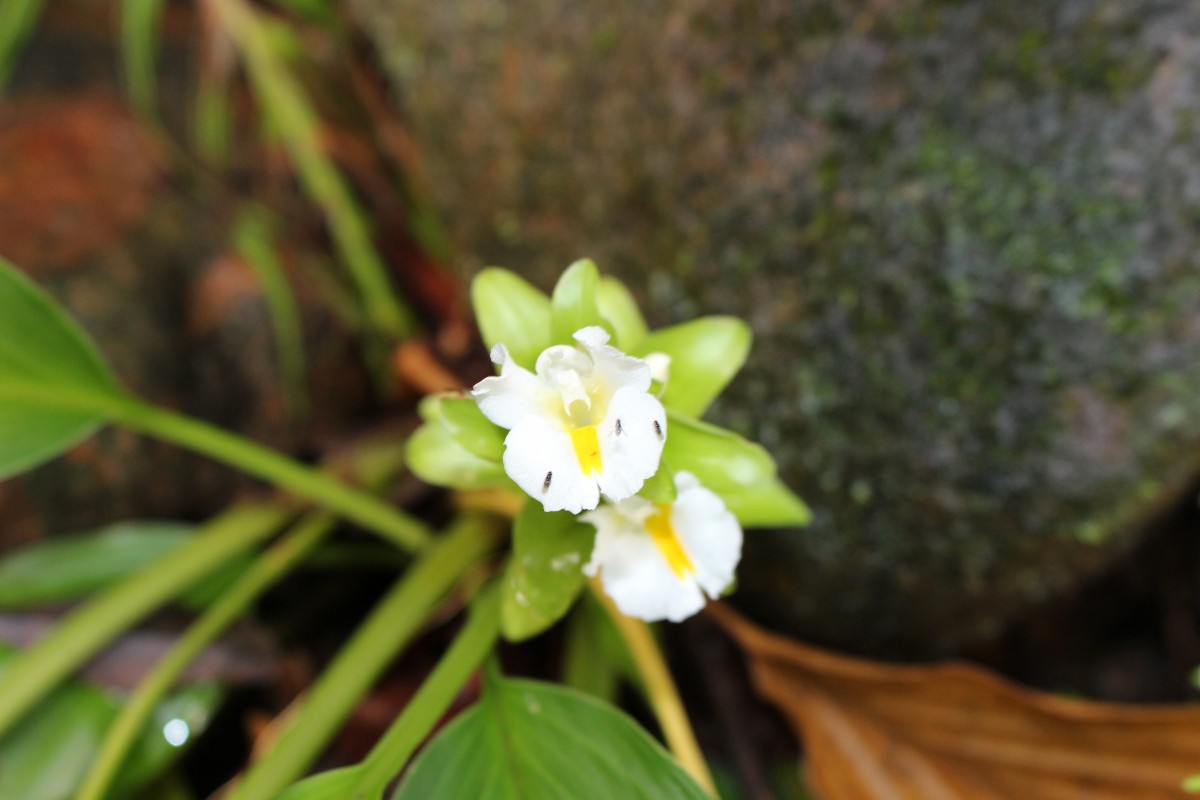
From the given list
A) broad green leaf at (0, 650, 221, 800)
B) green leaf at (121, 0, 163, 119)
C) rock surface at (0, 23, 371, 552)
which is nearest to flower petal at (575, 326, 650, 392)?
broad green leaf at (0, 650, 221, 800)

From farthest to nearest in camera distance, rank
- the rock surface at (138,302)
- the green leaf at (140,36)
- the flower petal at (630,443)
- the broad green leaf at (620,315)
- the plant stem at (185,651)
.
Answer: the green leaf at (140,36) → the rock surface at (138,302) → the plant stem at (185,651) → the broad green leaf at (620,315) → the flower petal at (630,443)

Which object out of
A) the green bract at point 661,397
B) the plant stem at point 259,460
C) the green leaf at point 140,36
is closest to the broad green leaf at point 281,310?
the green leaf at point 140,36

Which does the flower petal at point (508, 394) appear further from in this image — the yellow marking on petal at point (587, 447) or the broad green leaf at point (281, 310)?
the broad green leaf at point (281, 310)

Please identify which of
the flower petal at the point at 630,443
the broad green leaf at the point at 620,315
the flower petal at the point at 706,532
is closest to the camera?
the flower petal at the point at 630,443

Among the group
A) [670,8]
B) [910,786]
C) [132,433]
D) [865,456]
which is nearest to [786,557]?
[865,456]

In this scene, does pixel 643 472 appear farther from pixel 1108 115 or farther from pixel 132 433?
pixel 132 433

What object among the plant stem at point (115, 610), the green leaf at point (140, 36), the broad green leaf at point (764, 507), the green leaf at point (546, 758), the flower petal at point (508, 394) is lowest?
the green leaf at point (546, 758)

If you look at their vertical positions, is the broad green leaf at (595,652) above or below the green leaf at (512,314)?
below

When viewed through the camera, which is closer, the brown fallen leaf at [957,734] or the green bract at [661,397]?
the green bract at [661,397]
